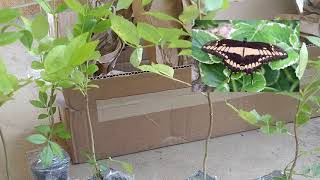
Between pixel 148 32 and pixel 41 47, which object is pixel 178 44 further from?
pixel 41 47

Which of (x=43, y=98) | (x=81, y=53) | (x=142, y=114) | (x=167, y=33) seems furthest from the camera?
(x=142, y=114)

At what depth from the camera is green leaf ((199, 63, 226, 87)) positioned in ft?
1.40

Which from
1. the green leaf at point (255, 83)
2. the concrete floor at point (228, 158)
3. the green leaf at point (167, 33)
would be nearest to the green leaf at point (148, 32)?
the green leaf at point (167, 33)

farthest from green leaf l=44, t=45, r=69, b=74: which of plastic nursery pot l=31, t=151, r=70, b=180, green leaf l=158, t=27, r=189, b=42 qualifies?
plastic nursery pot l=31, t=151, r=70, b=180

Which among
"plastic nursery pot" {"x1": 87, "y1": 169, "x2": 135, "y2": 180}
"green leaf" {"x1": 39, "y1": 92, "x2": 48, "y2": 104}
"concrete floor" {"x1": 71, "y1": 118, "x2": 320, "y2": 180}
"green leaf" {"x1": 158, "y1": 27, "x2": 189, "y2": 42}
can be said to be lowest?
"concrete floor" {"x1": 71, "y1": 118, "x2": 320, "y2": 180}

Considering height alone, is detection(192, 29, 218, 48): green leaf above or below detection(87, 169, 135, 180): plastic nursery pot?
above

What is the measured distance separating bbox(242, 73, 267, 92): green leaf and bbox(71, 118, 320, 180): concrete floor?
423mm

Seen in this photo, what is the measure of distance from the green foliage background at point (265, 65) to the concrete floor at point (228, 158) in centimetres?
42

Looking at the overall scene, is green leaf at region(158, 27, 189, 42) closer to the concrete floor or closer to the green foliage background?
the green foliage background

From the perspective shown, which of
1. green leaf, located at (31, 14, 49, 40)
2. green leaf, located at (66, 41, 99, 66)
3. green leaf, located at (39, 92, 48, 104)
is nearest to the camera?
green leaf, located at (66, 41, 99, 66)

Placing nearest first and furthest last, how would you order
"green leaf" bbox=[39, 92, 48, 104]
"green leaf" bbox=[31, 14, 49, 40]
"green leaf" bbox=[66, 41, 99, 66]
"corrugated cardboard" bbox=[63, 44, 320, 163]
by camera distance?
"green leaf" bbox=[66, 41, 99, 66]
"green leaf" bbox=[31, 14, 49, 40]
"green leaf" bbox=[39, 92, 48, 104]
"corrugated cardboard" bbox=[63, 44, 320, 163]

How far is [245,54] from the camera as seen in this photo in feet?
1.33

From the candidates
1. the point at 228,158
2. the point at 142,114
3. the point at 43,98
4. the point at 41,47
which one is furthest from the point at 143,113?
the point at 41,47

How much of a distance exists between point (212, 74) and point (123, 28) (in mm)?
107
